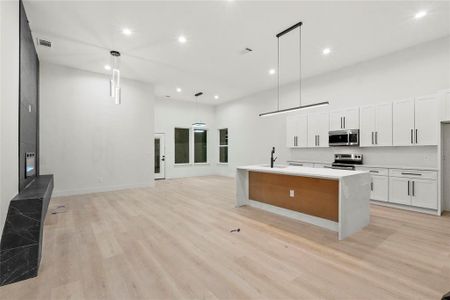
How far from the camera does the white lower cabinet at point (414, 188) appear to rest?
4160 millimetres

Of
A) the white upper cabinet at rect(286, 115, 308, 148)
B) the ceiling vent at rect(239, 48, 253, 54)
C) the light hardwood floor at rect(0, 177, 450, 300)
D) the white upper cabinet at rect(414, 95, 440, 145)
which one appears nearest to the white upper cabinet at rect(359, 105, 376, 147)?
the white upper cabinet at rect(414, 95, 440, 145)

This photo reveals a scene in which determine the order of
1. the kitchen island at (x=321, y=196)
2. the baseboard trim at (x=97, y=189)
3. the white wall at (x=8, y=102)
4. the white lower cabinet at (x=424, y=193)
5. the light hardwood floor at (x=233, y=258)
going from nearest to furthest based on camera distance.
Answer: the light hardwood floor at (x=233, y=258), the white wall at (x=8, y=102), the kitchen island at (x=321, y=196), the white lower cabinet at (x=424, y=193), the baseboard trim at (x=97, y=189)

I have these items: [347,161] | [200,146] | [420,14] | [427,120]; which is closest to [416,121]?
[427,120]

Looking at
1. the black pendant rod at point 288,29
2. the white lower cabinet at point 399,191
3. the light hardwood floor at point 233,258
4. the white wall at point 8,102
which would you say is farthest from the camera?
the white lower cabinet at point 399,191

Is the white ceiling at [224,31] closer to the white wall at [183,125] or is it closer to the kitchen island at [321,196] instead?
the kitchen island at [321,196]

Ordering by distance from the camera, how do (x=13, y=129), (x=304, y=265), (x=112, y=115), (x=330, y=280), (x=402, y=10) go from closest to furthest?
(x=330, y=280)
(x=304, y=265)
(x=13, y=129)
(x=402, y=10)
(x=112, y=115)

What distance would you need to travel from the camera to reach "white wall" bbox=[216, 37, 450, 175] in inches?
176

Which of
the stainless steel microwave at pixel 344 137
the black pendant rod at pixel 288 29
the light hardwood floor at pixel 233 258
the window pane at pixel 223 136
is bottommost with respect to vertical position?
the light hardwood floor at pixel 233 258

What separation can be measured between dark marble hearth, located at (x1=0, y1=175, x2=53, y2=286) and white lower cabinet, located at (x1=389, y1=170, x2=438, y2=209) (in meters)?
6.19

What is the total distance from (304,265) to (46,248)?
3301 mm

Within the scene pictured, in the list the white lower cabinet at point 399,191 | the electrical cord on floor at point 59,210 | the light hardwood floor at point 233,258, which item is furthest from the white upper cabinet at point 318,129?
the electrical cord on floor at point 59,210

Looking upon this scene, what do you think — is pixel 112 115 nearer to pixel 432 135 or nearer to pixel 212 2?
pixel 212 2

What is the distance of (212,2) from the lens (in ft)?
10.9

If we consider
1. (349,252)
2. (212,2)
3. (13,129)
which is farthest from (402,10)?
(13,129)
